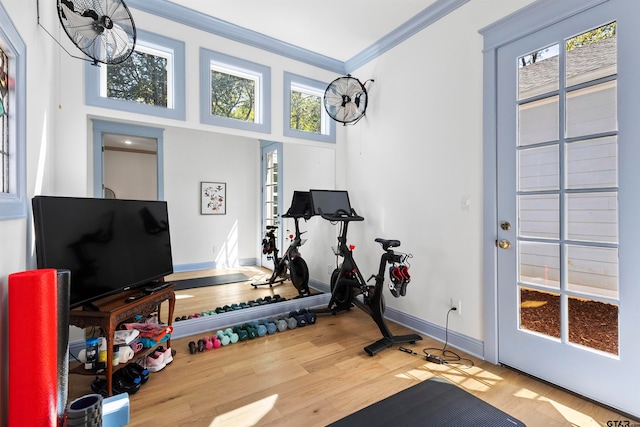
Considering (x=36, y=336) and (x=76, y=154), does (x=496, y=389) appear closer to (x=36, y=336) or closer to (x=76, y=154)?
(x=36, y=336)

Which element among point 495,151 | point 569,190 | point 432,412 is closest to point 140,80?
point 495,151

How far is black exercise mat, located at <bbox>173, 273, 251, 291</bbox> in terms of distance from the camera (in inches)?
115

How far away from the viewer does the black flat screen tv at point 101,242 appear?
1.68 m

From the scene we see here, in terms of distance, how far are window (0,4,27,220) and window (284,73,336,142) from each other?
2284 mm

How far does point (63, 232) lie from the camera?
1.75 metres

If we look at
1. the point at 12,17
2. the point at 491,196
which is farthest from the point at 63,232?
the point at 491,196

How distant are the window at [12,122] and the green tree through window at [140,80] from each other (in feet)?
3.71

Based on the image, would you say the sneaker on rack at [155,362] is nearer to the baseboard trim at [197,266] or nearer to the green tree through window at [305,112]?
the baseboard trim at [197,266]

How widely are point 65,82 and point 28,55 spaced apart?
0.92m

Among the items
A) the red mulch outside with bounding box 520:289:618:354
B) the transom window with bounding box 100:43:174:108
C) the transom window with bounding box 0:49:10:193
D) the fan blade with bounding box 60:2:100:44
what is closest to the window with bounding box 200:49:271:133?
the transom window with bounding box 100:43:174:108

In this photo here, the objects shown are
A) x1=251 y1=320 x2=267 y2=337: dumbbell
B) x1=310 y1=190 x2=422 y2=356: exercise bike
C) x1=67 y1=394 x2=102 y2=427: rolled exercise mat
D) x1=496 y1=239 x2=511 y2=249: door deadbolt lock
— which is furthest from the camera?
x1=251 y1=320 x2=267 y2=337: dumbbell

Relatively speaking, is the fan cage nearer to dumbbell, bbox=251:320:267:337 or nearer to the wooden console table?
dumbbell, bbox=251:320:267:337

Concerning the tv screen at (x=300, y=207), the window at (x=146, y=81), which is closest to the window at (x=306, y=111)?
the tv screen at (x=300, y=207)

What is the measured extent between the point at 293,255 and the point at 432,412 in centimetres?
237
